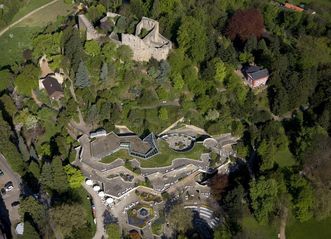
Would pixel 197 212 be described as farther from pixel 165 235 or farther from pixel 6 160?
pixel 6 160

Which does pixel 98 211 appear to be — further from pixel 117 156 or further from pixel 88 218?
pixel 117 156

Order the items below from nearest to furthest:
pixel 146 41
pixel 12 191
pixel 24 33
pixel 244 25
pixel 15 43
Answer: pixel 12 191, pixel 146 41, pixel 244 25, pixel 15 43, pixel 24 33

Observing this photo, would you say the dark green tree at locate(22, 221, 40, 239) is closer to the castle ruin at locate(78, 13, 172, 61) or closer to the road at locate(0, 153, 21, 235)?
the road at locate(0, 153, 21, 235)

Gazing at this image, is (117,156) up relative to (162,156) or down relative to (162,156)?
up

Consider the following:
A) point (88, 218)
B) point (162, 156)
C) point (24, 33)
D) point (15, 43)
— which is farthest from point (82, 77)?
point (24, 33)

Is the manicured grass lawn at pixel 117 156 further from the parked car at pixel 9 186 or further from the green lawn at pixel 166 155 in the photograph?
the parked car at pixel 9 186

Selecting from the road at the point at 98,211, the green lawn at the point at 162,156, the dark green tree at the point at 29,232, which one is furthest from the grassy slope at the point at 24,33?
the dark green tree at the point at 29,232

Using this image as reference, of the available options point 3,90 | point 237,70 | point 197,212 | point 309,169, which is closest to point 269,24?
point 237,70
